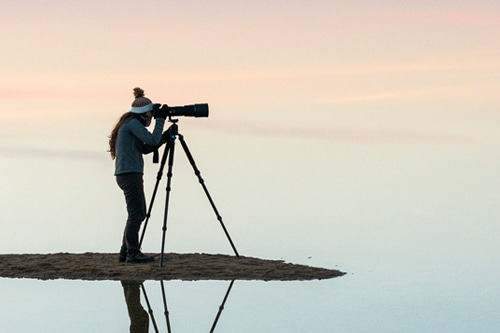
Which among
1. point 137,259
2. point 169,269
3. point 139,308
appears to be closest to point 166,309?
point 139,308

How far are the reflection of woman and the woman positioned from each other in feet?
5.24

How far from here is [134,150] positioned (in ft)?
49.4

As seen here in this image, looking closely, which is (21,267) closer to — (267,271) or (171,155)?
(171,155)

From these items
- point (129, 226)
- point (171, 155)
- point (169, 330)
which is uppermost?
point (171, 155)

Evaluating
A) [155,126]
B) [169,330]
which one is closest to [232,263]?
[155,126]

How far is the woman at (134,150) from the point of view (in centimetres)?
1500

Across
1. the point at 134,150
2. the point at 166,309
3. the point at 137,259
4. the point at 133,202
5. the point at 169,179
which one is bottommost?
the point at 166,309

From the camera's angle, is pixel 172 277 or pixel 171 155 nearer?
pixel 172 277

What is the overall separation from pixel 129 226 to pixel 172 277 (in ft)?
4.68

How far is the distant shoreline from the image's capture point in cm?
1416

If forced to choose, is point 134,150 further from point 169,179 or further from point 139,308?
point 139,308

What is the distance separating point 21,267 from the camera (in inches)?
601

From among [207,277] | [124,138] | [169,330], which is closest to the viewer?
[169,330]

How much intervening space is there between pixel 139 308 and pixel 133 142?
3.84 metres
